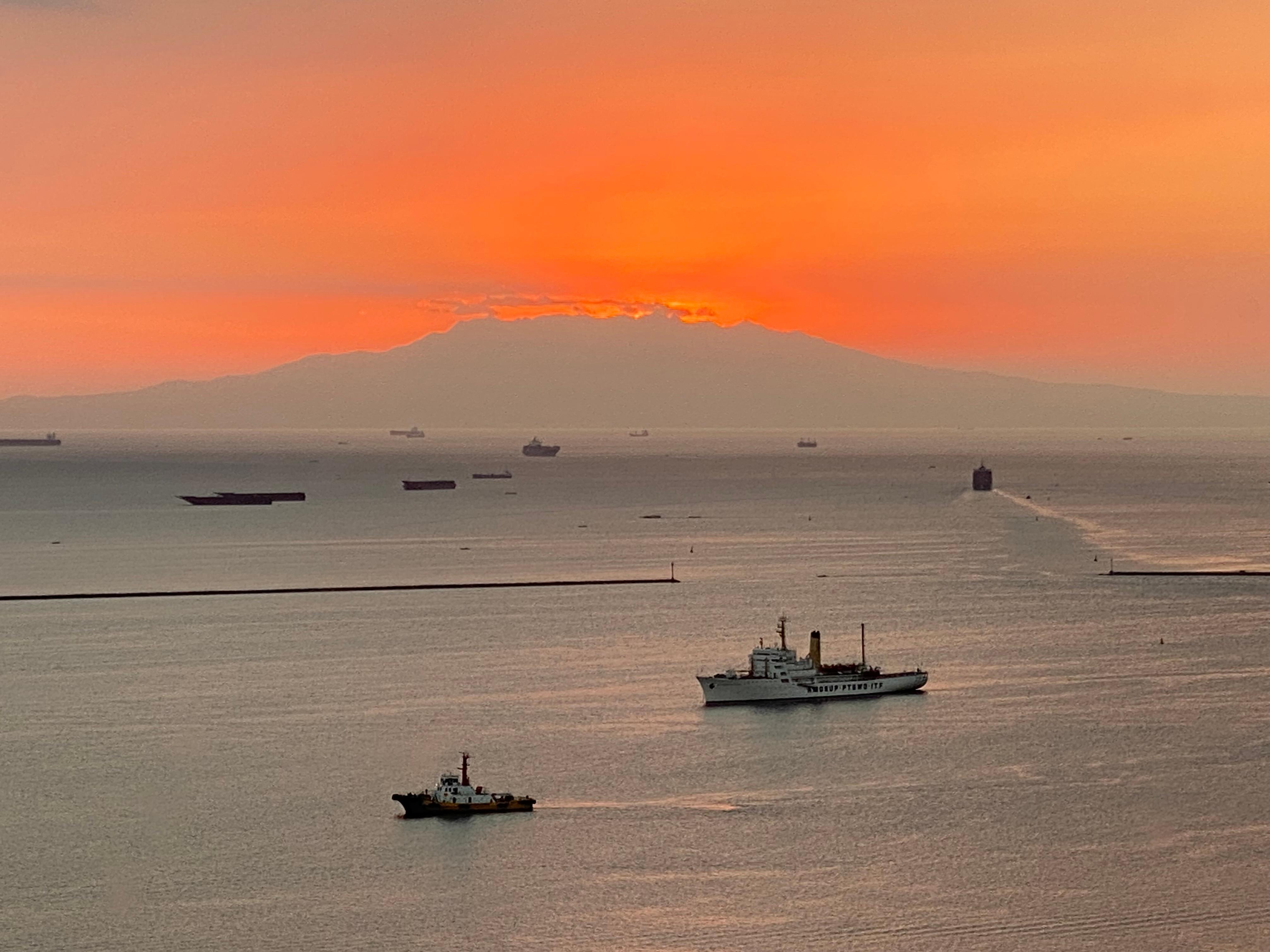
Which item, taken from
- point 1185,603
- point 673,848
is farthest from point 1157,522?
point 673,848

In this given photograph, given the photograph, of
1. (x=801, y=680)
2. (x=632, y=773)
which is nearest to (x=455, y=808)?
(x=632, y=773)

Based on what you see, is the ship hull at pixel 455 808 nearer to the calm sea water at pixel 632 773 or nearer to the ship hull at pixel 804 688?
the calm sea water at pixel 632 773

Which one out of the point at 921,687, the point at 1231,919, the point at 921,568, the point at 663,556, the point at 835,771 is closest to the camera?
the point at 1231,919

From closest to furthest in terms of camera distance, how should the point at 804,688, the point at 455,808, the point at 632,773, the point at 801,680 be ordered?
the point at 455,808, the point at 632,773, the point at 804,688, the point at 801,680

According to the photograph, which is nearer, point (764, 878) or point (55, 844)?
point (764, 878)

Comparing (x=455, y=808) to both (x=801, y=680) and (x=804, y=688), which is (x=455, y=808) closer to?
(x=804, y=688)

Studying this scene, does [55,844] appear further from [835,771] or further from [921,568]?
[921,568]

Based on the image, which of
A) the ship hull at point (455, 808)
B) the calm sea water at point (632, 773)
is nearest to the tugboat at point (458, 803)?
the ship hull at point (455, 808)
